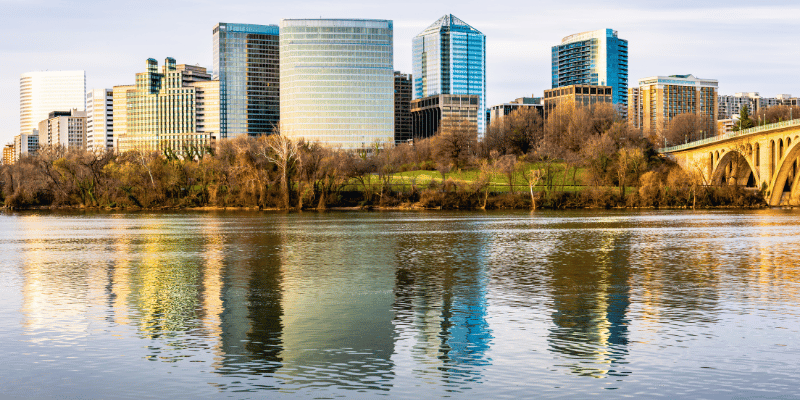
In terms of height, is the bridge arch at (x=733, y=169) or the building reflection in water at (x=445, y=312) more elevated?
the bridge arch at (x=733, y=169)

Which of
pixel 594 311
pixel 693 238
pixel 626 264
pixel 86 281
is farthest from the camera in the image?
pixel 693 238

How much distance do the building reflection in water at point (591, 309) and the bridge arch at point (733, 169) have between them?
10286cm

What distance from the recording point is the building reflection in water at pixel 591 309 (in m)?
17.8

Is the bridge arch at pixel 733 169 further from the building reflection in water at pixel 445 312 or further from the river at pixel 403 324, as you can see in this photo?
the building reflection in water at pixel 445 312

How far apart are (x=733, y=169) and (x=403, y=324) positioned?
132100mm

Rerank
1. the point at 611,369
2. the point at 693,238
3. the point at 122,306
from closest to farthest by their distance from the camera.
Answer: the point at 611,369 → the point at 122,306 → the point at 693,238

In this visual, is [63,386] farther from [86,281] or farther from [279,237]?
[279,237]

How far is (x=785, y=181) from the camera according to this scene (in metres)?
124

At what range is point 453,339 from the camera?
20.0m

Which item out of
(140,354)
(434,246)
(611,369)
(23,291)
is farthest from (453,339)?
(434,246)

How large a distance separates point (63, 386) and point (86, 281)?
17.5 metres

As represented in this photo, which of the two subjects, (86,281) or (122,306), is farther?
(86,281)

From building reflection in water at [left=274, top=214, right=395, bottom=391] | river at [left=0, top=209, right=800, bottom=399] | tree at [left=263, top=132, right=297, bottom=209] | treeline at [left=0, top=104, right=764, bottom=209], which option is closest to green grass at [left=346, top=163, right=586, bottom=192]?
treeline at [left=0, top=104, right=764, bottom=209]

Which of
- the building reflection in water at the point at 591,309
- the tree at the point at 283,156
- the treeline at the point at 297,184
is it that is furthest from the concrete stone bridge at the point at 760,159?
the building reflection in water at the point at 591,309
